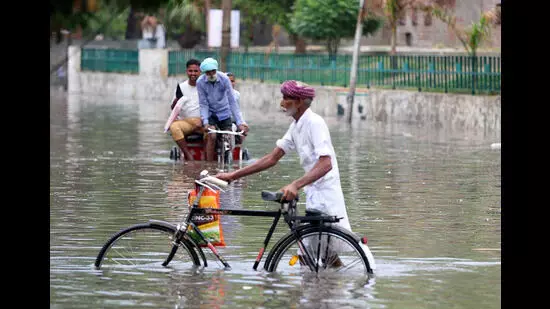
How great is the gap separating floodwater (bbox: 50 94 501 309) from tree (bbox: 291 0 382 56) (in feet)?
68.9

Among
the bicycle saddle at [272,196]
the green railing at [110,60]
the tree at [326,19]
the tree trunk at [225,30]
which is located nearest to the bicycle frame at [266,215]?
the bicycle saddle at [272,196]

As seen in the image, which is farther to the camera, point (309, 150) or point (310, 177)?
point (309, 150)

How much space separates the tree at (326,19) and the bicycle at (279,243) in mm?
40150

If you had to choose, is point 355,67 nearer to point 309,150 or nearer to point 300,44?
point 300,44

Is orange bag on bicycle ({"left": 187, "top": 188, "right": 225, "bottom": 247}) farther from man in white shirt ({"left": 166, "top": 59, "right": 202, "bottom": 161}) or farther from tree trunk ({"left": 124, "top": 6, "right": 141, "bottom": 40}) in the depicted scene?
tree trunk ({"left": 124, "top": 6, "right": 141, "bottom": 40})

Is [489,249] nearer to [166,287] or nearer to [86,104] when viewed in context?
[166,287]

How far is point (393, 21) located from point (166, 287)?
31.8 metres

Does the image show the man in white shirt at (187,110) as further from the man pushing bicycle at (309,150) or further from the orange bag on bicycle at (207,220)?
the man pushing bicycle at (309,150)

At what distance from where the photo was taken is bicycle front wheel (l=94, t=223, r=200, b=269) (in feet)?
35.2

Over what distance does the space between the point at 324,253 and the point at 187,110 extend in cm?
1200

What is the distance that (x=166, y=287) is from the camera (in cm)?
1036

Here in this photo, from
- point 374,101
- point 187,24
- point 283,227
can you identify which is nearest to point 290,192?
point 283,227

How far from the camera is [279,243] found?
10.6m
